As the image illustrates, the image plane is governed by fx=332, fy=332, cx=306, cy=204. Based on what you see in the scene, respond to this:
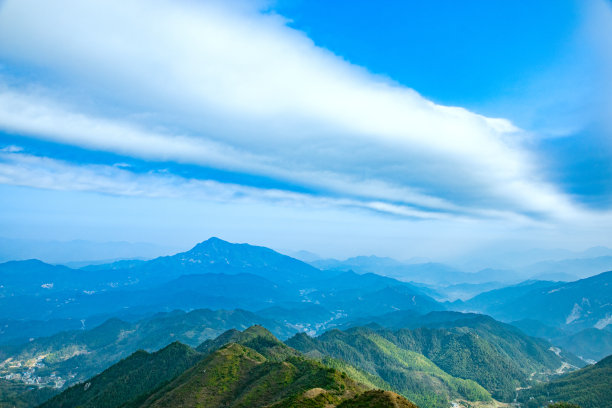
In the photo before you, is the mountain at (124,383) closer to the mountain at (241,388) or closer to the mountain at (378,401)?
the mountain at (241,388)

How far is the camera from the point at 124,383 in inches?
6959

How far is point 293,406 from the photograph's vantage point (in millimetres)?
84500

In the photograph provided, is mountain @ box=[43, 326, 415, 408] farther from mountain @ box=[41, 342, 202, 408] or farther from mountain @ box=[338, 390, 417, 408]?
mountain @ box=[41, 342, 202, 408]

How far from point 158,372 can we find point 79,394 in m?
39.5

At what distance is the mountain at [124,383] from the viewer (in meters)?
166

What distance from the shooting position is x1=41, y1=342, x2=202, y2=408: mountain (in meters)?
166

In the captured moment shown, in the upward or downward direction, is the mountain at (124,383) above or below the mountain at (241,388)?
below

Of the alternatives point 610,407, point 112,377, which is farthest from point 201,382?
point 610,407

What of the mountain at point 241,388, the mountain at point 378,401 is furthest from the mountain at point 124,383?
the mountain at point 378,401

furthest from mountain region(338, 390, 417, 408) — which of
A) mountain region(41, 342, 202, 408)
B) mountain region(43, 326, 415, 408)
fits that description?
mountain region(41, 342, 202, 408)

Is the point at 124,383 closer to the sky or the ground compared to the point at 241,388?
closer to the ground

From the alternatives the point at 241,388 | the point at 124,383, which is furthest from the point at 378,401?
the point at 124,383

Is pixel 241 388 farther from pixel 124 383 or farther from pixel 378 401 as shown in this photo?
pixel 124 383

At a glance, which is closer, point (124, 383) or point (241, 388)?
point (241, 388)
